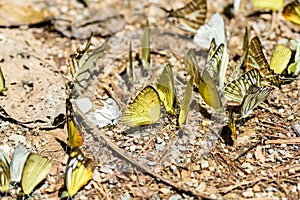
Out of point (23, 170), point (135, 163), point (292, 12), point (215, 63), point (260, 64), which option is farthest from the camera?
point (292, 12)

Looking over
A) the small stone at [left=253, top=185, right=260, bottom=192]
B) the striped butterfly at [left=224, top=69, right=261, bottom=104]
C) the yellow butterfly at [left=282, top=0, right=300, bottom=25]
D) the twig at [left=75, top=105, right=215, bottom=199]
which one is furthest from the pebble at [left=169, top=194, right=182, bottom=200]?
the yellow butterfly at [left=282, top=0, right=300, bottom=25]

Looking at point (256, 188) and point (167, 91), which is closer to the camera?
point (256, 188)

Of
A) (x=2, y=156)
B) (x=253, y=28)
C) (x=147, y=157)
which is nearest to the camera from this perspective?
(x=2, y=156)

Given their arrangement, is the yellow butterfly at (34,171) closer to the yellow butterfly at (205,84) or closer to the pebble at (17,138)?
the pebble at (17,138)

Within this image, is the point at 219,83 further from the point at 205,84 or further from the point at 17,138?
the point at 17,138

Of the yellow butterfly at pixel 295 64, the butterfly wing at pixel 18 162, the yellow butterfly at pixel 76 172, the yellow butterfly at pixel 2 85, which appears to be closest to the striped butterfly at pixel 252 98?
the yellow butterfly at pixel 295 64

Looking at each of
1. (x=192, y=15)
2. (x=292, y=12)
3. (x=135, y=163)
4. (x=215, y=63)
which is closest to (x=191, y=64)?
(x=215, y=63)

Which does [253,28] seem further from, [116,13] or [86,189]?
[86,189]

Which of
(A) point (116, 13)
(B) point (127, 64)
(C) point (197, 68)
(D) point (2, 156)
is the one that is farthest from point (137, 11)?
(D) point (2, 156)
